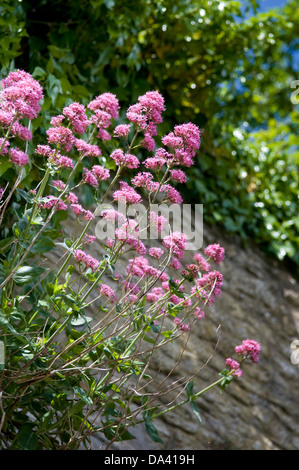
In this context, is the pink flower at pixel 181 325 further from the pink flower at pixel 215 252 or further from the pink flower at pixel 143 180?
the pink flower at pixel 143 180


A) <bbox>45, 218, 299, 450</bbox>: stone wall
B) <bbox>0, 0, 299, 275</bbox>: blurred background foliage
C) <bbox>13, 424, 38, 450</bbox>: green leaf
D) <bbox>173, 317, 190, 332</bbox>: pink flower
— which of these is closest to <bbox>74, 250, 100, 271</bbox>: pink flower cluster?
<bbox>173, 317, 190, 332</bbox>: pink flower

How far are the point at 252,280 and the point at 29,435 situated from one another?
7.43 ft

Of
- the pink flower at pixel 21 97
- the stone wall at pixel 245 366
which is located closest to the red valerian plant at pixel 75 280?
the pink flower at pixel 21 97

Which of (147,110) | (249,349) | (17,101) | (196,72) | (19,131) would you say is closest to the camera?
(17,101)

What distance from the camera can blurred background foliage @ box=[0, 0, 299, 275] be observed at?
3.00m

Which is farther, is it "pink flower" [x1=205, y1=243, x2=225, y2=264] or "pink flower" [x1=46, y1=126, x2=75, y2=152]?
"pink flower" [x1=205, y1=243, x2=225, y2=264]

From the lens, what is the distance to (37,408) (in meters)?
1.93

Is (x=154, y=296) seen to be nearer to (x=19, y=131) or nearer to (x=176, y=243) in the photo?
(x=176, y=243)

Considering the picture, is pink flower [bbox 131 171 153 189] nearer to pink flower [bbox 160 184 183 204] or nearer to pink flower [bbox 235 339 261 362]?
pink flower [bbox 160 184 183 204]

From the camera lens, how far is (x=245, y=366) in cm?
345

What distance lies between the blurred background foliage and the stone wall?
0.80 ft

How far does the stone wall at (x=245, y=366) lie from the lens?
9.76 feet

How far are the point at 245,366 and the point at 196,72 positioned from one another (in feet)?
6.57

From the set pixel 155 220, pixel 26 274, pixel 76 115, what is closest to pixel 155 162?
pixel 155 220
